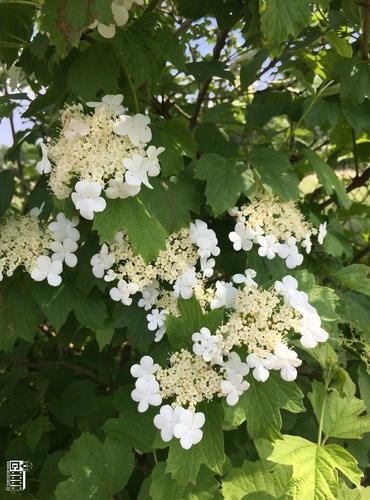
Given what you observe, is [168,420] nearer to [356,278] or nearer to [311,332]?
[311,332]

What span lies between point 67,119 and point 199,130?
47cm

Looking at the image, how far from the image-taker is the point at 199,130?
4.98 ft

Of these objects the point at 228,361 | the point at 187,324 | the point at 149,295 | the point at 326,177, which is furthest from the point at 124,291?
the point at 326,177

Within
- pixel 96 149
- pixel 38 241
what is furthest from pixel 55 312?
pixel 96 149

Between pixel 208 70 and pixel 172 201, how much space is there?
549 mm

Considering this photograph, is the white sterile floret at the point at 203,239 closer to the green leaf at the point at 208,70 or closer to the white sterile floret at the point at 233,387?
the white sterile floret at the point at 233,387

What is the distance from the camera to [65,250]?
4.02 ft

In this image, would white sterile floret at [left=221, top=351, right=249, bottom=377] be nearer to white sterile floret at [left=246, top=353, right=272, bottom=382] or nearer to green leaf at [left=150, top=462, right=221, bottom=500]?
white sterile floret at [left=246, top=353, right=272, bottom=382]

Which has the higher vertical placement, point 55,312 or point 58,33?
point 58,33

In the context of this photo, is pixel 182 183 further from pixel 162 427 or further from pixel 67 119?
pixel 162 427

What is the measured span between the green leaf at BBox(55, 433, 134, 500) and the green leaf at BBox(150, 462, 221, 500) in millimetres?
231

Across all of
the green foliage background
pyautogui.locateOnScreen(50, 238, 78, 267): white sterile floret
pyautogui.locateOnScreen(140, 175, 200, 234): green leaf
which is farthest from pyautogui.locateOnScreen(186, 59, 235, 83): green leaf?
pyautogui.locateOnScreen(50, 238, 78, 267): white sterile floret

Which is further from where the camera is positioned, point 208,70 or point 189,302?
point 208,70

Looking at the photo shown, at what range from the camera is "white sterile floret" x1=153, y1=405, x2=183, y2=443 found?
97 cm
